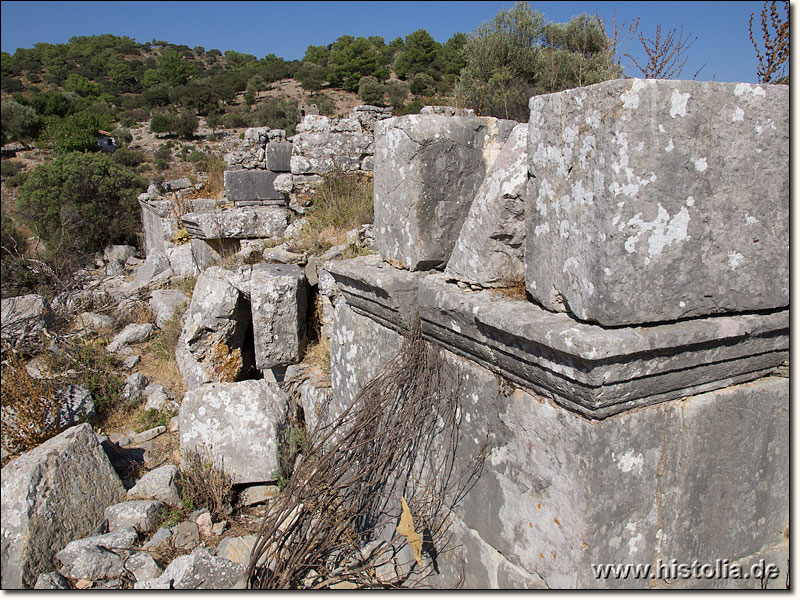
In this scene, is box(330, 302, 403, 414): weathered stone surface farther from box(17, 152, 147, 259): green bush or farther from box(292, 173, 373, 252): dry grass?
box(17, 152, 147, 259): green bush

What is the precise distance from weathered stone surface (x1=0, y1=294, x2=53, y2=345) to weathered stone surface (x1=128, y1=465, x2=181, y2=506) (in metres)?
3.62

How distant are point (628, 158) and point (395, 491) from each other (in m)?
1.80

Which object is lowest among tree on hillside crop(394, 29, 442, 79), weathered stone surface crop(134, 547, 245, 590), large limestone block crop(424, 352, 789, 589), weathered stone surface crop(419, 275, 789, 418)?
weathered stone surface crop(134, 547, 245, 590)

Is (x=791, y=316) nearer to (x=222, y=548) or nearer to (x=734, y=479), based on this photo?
(x=734, y=479)

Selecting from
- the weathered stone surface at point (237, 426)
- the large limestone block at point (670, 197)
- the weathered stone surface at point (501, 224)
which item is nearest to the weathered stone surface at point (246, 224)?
the weathered stone surface at point (237, 426)

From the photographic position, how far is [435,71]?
3675 centimetres

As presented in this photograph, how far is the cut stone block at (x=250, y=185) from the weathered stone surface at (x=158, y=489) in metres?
Result: 5.50

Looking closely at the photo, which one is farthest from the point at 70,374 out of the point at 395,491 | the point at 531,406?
the point at 531,406

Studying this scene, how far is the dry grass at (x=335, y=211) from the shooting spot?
538 centimetres

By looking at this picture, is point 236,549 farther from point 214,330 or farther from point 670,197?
point 670,197

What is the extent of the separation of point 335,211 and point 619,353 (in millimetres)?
4868

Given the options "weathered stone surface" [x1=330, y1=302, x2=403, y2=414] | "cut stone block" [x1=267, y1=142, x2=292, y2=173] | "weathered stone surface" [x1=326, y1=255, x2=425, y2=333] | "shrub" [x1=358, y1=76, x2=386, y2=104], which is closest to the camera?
"weathered stone surface" [x1=326, y1=255, x2=425, y2=333]

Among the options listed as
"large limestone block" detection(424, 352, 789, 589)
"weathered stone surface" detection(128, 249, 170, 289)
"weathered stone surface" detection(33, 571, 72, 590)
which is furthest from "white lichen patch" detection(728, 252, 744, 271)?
"weathered stone surface" detection(128, 249, 170, 289)

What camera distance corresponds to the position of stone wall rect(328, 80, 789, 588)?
53.7 inches
